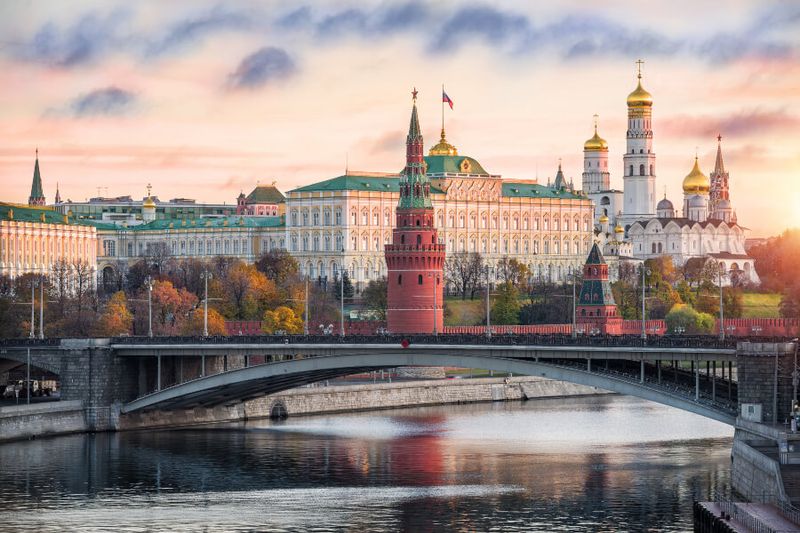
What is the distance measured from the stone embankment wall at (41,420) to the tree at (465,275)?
85756mm

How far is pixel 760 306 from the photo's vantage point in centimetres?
18912

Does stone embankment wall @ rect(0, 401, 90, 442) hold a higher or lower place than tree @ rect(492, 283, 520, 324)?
lower

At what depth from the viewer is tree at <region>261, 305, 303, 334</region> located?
13729 cm

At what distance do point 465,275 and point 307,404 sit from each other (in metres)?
84.7

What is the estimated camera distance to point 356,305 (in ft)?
579

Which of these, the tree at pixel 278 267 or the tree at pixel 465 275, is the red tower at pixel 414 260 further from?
the tree at pixel 465 275

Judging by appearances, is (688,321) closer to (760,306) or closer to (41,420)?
(760,306)

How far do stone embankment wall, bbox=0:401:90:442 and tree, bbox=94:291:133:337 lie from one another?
1077 inches

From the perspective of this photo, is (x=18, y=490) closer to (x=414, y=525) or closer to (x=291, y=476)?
(x=291, y=476)

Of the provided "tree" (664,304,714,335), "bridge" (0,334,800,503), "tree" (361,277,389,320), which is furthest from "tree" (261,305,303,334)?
"bridge" (0,334,800,503)

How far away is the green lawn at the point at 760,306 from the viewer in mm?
179988

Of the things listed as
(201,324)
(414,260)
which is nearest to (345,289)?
(414,260)

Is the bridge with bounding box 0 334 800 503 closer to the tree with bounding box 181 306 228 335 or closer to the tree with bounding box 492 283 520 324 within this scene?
the tree with bounding box 181 306 228 335

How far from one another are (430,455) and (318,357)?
737cm
